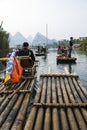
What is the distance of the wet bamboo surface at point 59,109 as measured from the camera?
753cm

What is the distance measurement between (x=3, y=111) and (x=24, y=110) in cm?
67

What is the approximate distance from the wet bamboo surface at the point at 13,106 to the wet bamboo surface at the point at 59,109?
0.28 metres

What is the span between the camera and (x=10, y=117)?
8.19 metres

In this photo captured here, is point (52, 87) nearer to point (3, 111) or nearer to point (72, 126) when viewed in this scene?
point (3, 111)

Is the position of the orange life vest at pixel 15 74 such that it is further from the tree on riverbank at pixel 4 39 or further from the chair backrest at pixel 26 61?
the tree on riverbank at pixel 4 39

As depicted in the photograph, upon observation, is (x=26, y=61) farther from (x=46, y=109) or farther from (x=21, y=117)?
(x=21, y=117)

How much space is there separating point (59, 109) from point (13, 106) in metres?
1.64

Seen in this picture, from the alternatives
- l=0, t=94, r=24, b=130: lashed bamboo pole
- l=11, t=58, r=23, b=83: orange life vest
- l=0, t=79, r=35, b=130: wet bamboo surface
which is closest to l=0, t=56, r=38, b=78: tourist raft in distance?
l=11, t=58, r=23, b=83: orange life vest

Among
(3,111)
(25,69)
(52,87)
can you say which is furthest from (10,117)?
(25,69)

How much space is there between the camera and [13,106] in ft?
31.1

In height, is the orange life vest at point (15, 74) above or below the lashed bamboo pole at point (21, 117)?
above

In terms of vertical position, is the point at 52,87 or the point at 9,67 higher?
the point at 9,67

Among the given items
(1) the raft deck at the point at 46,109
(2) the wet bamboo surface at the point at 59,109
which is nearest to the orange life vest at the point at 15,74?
(1) the raft deck at the point at 46,109

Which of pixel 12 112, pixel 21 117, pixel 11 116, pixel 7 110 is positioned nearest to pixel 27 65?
pixel 7 110
